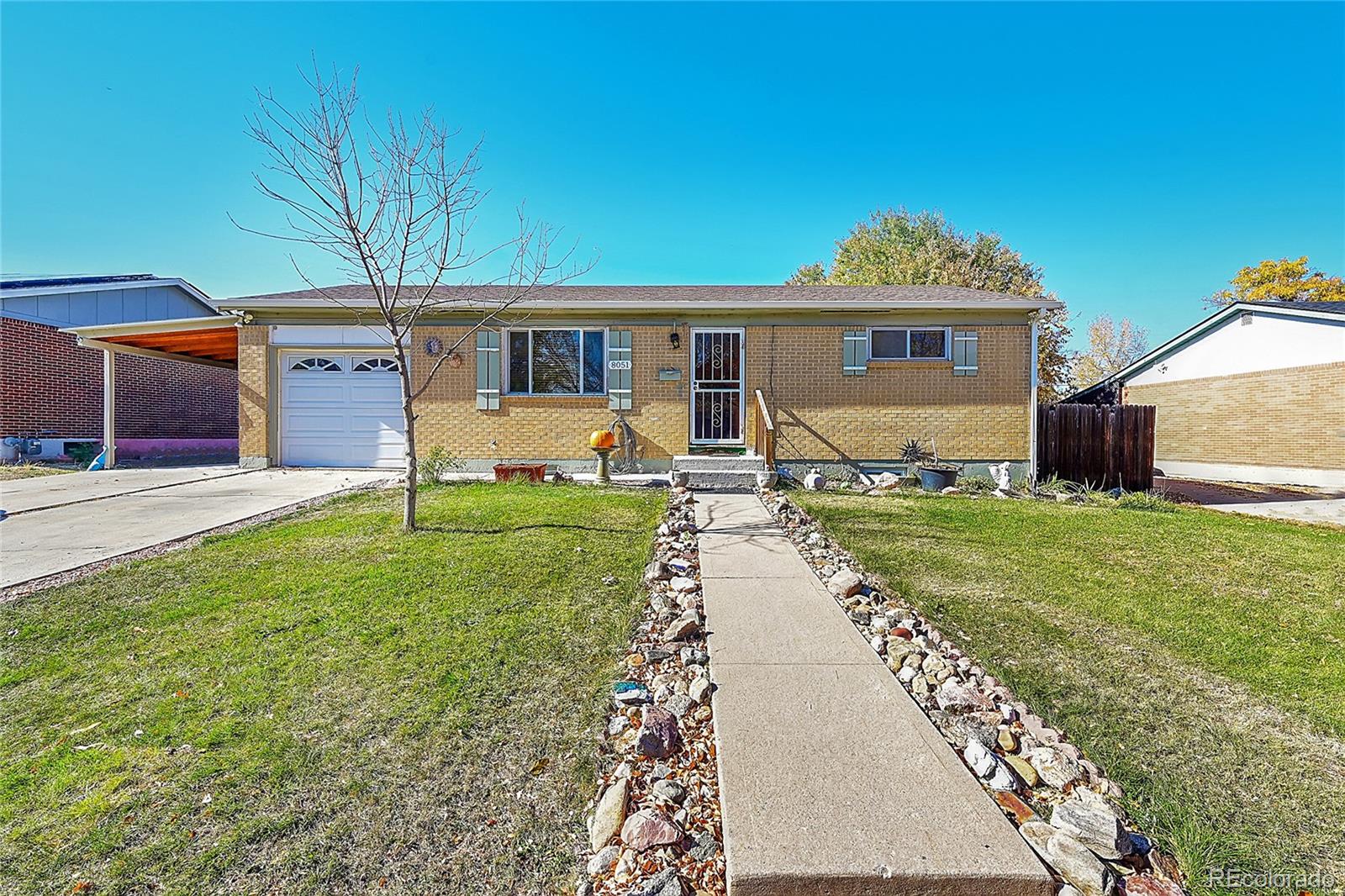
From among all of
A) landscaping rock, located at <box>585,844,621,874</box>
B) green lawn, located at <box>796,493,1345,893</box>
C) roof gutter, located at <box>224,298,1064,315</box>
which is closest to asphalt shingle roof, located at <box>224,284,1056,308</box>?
roof gutter, located at <box>224,298,1064,315</box>

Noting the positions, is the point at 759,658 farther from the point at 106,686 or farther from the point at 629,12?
the point at 629,12

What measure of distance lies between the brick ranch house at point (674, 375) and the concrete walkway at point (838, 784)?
6.67 meters

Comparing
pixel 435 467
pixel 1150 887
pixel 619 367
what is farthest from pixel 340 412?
pixel 1150 887

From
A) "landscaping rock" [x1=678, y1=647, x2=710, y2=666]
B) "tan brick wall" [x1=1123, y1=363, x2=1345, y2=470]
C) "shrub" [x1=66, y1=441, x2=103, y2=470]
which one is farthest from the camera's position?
"shrub" [x1=66, y1=441, x2=103, y2=470]

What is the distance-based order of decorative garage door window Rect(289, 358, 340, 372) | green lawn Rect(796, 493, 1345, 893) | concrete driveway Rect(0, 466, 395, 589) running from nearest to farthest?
green lawn Rect(796, 493, 1345, 893) → concrete driveway Rect(0, 466, 395, 589) → decorative garage door window Rect(289, 358, 340, 372)

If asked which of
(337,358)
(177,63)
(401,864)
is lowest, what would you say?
(401,864)

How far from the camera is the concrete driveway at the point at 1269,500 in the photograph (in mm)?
7863

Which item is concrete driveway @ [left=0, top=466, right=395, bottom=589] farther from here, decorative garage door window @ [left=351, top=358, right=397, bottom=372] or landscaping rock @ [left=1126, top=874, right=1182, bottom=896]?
landscaping rock @ [left=1126, top=874, right=1182, bottom=896]

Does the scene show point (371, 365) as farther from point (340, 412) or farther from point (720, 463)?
point (720, 463)

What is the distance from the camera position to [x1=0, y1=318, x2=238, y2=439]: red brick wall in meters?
11.3

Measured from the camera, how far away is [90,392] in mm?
12664

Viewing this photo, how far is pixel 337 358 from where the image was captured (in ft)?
32.3

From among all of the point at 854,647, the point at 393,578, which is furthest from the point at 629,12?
the point at 854,647

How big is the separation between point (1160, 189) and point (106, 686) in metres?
21.3
